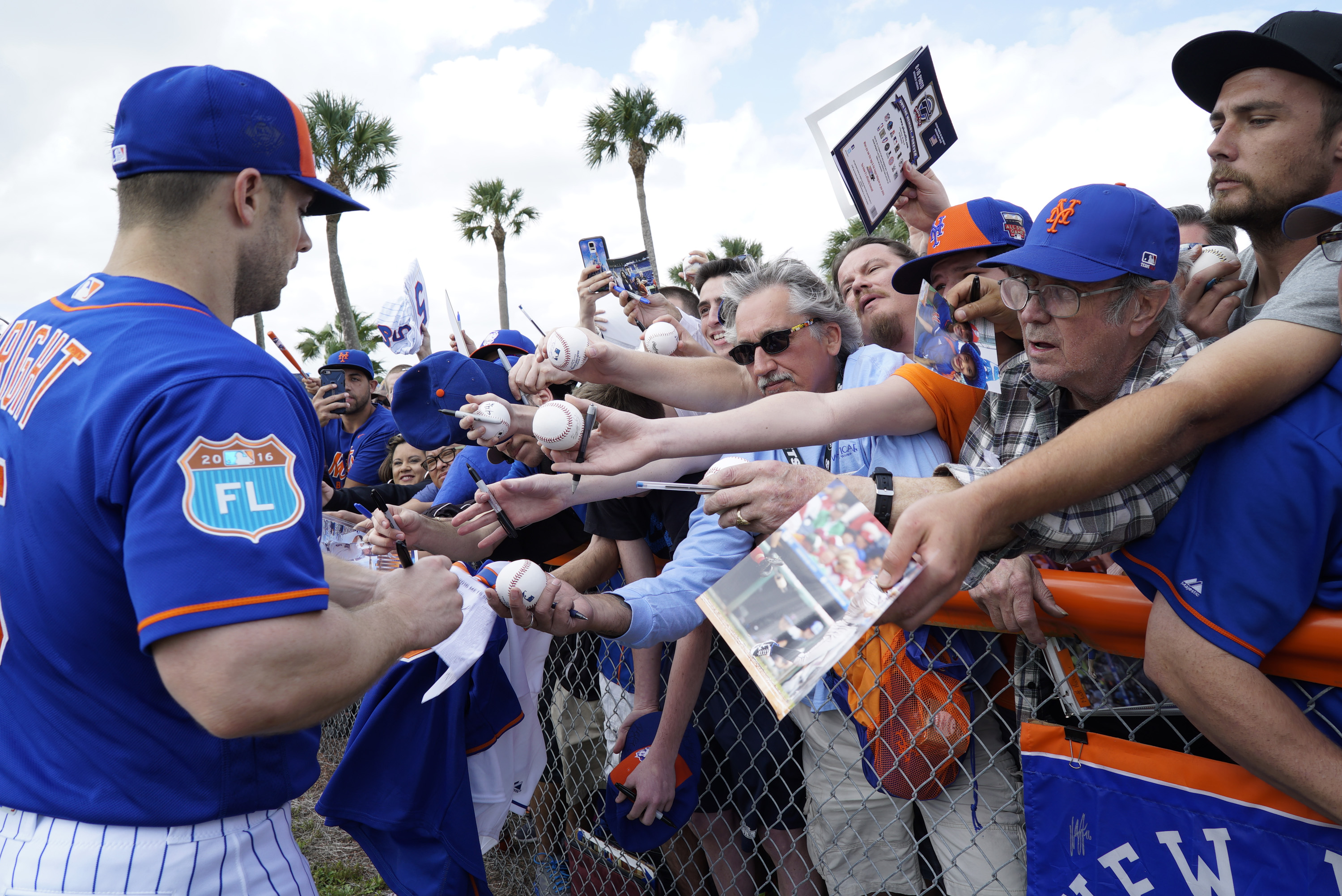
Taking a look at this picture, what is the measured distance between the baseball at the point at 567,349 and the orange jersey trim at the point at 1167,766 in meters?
1.57

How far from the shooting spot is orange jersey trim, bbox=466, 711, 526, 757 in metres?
2.69

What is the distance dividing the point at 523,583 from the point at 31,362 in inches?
47.1

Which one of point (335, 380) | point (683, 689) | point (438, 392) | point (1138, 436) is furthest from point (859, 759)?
point (335, 380)

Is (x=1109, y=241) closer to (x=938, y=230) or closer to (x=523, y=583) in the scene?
(x=938, y=230)

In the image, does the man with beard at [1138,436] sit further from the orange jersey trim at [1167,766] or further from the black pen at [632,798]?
the black pen at [632,798]

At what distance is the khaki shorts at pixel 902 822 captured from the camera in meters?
1.85

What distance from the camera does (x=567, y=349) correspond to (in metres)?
2.45

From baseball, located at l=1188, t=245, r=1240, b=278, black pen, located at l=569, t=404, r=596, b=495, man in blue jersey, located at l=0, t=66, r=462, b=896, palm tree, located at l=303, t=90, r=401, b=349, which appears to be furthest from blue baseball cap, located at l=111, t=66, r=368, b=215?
palm tree, located at l=303, t=90, r=401, b=349

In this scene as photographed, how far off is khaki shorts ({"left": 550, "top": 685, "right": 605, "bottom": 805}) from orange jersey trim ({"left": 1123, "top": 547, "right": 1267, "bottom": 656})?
241 cm

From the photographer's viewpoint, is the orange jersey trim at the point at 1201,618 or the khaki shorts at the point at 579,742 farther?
the khaki shorts at the point at 579,742

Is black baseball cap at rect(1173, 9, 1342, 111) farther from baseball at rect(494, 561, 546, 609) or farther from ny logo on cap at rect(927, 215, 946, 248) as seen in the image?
baseball at rect(494, 561, 546, 609)

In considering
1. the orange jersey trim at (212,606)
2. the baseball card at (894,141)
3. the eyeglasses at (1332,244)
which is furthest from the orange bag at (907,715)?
the baseball card at (894,141)

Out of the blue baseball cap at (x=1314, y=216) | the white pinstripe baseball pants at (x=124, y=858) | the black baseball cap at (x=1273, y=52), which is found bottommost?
the white pinstripe baseball pants at (x=124, y=858)

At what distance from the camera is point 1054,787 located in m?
1.59
